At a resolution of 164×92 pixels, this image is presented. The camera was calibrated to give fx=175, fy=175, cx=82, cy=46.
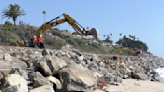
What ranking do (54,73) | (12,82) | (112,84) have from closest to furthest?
(12,82) < (54,73) < (112,84)

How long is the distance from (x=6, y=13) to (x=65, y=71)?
4175 cm

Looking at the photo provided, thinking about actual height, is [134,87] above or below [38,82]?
below

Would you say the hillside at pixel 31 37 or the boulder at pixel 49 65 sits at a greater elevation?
the hillside at pixel 31 37

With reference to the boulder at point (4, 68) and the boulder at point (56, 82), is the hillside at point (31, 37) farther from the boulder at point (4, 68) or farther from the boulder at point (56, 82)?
the boulder at point (56, 82)

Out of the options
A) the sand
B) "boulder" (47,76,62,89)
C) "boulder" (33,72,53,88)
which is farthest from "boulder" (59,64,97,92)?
the sand

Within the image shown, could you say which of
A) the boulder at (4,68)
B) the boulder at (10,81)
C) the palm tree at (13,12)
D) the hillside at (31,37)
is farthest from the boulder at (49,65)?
the palm tree at (13,12)

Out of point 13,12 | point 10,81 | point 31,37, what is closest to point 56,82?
point 10,81

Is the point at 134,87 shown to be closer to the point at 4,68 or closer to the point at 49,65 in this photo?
the point at 49,65

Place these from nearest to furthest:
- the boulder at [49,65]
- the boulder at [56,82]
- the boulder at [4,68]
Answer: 1. the boulder at [4,68]
2. the boulder at [56,82]
3. the boulder at [49,65]

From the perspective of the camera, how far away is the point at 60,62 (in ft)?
17.3

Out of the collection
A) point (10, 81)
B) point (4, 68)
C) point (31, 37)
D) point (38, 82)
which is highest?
point (31, 37)

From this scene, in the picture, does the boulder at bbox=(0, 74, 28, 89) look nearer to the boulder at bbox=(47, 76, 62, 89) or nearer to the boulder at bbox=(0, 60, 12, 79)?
the boulder at bbox=(0, 60, 12, 79)

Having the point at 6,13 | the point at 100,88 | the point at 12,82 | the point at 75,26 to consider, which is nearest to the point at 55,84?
the point at 12,82

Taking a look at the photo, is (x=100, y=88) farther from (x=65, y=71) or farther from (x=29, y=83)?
(x=29, y=83)
